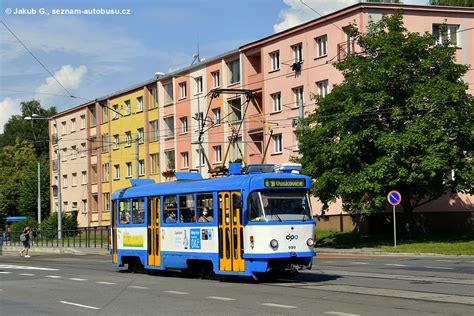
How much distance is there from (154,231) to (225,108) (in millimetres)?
35451

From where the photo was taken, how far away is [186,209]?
70.7 feet

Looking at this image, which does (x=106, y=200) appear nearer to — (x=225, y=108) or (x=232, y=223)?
(x=225, y=108)

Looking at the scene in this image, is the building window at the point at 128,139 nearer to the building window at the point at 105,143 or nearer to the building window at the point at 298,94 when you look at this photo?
the building window at the point at 105,143

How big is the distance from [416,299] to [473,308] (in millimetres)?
1737

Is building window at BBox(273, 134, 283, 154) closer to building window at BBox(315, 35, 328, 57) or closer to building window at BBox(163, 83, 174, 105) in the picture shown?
building window at BBox(315, 35, 328, 57)

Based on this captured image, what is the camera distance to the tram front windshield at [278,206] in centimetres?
1895

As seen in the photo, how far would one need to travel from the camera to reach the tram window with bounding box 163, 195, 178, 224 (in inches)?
868

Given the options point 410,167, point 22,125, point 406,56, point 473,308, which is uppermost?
point 22,125

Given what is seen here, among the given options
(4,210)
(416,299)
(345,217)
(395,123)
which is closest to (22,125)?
(4,210)

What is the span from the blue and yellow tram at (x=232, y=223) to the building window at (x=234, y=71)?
3564cm

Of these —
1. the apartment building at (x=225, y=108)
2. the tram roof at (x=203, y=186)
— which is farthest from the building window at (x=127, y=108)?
the tram roof at (x=203, y=186)

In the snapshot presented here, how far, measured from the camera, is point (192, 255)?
20922 mm

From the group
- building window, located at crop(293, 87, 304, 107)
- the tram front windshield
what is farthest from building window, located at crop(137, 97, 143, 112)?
the tram front windshield

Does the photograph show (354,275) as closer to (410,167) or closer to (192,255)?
(192,255)
